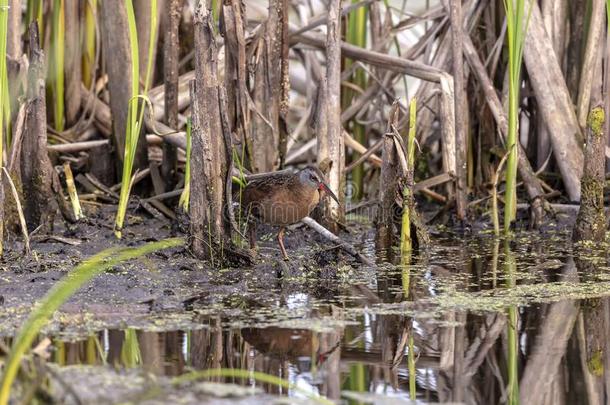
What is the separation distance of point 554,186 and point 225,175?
3.23 metres

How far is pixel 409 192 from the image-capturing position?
251 inches

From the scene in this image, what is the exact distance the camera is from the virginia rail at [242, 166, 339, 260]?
6.28 m

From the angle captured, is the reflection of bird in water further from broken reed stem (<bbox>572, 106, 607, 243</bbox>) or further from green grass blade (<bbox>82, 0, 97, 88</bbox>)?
green grass blade (<bbox>82, 0, 97, 88</bbox>)

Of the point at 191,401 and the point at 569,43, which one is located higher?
the point at 569,43

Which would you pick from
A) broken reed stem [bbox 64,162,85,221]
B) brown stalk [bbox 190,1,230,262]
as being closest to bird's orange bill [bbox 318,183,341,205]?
brown stalk [bbox 190,1,230,262]

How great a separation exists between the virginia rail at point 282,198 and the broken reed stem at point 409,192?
1.77 ft

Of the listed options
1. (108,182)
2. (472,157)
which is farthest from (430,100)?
(108,182)

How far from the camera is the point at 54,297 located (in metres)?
3.34

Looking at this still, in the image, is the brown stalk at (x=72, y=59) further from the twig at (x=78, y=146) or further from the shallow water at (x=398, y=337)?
the shallow water at (x=398, y=337)

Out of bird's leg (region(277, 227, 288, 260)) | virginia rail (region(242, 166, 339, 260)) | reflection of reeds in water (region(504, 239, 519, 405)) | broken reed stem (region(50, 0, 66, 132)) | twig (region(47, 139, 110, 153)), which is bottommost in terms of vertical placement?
reflection of reeds in water (region(504, 239, 519, 405))

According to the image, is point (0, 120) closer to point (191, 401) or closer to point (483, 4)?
point (191, 401)

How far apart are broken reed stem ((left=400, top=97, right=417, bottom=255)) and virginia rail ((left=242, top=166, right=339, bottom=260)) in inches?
21.2

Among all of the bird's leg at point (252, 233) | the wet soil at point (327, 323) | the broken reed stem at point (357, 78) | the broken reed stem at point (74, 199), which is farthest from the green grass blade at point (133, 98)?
the broken reed stem at point (357, 78)

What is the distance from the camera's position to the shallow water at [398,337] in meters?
3.92
